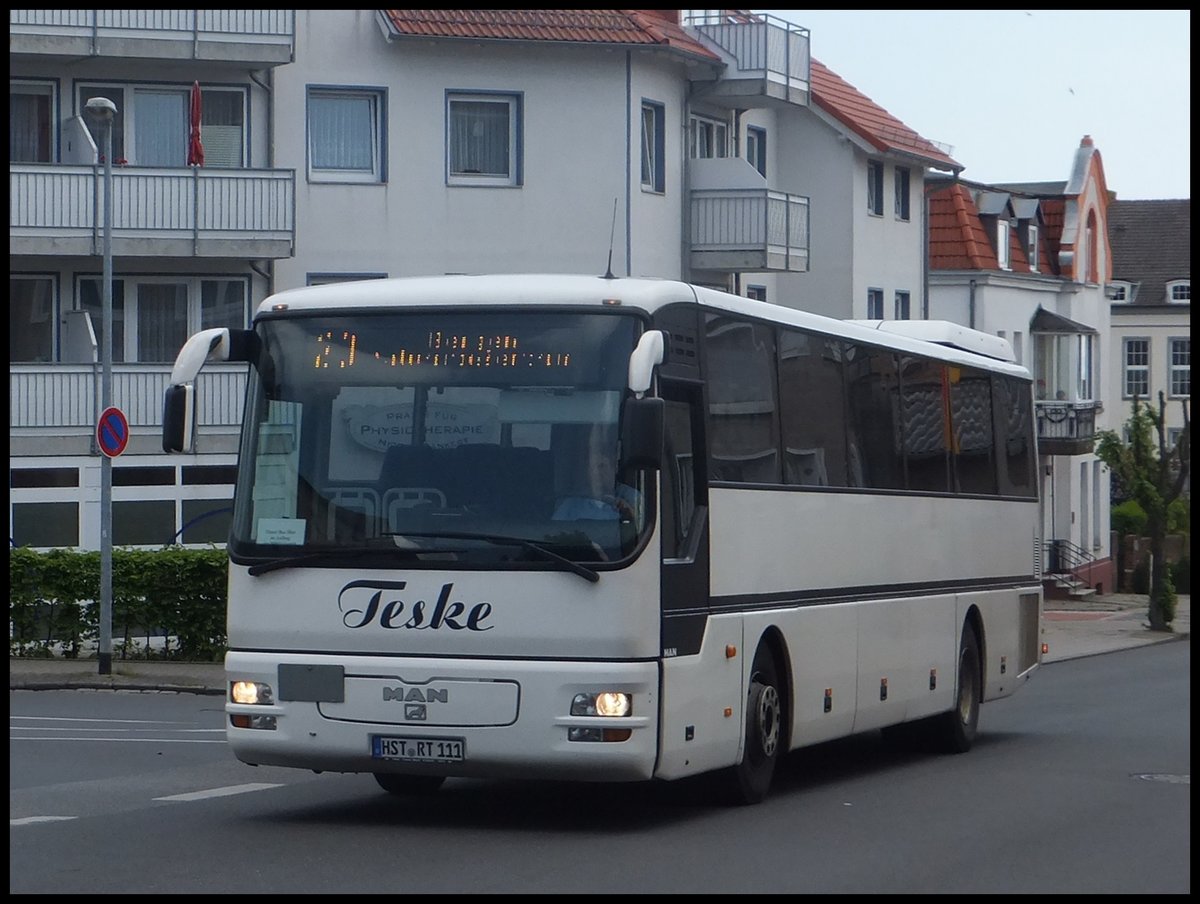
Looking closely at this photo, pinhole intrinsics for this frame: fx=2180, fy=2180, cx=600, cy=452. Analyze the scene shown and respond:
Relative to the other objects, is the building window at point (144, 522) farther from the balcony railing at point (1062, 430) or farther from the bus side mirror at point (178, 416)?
the balcony railing at point (1062, 430)

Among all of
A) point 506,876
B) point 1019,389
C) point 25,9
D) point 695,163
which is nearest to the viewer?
point 506,876

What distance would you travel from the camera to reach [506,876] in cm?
982

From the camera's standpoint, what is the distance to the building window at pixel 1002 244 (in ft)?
189

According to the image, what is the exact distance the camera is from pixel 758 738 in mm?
12914

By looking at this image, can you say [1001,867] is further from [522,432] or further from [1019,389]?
[1019,389]

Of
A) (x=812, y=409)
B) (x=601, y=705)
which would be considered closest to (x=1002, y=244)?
(x=812, y=409)

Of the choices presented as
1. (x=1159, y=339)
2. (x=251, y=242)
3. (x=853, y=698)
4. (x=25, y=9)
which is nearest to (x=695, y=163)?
(x=251, y=242)

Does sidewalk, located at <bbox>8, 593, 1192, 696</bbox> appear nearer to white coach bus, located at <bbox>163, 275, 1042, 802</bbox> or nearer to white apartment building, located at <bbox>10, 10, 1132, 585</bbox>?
white apartment building, located at <bbox>10, 10, 1132, 585</bbox>

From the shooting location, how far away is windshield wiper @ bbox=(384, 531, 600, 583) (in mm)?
11289

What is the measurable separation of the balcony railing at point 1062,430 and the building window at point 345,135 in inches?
1032

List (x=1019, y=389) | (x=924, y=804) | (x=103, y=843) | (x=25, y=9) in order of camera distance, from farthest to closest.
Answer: (x=25, y=9), (x=1019, y=389), (x=924, y=804), (x=103, y=843)

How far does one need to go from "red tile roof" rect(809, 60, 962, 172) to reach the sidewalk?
10.6m

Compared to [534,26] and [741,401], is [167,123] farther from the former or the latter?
[741,401]

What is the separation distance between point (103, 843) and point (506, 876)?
2.30 meters
